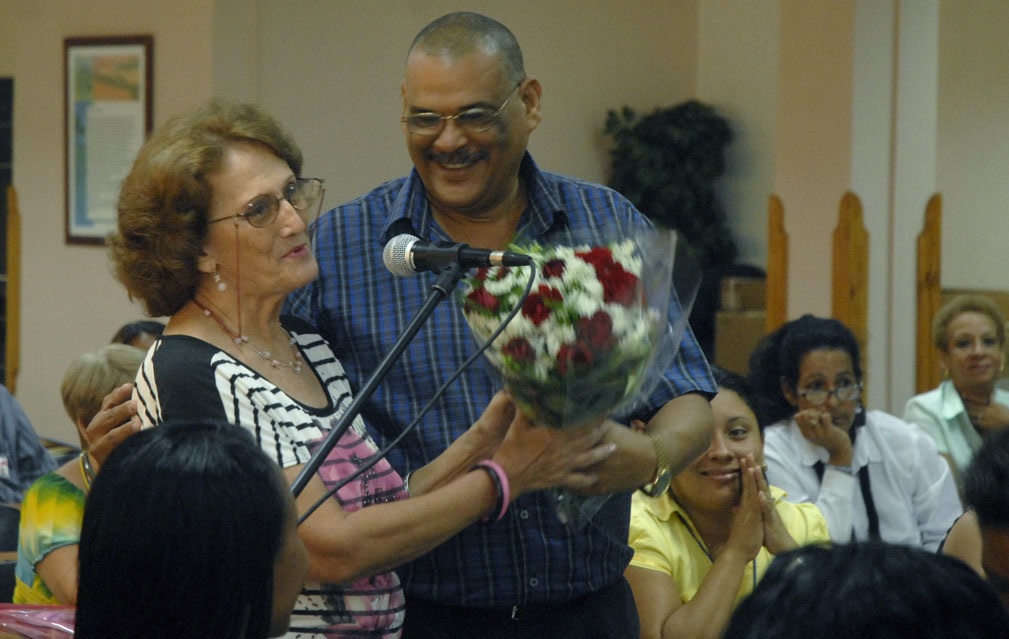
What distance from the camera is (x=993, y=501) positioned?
5.32 ft

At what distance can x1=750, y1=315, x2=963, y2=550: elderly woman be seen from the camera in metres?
3.83

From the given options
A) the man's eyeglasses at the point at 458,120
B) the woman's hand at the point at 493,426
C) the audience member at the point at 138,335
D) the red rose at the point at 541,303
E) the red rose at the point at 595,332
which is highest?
the man's eyeglasses at the point at 458,120

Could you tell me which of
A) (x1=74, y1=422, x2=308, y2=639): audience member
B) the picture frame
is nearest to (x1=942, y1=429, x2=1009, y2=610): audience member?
(x1=74, y1=422, x2=308, y2=639): audience member

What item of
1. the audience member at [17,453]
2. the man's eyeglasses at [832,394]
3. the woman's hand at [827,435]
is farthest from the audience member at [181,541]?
the audience member at [17,453]

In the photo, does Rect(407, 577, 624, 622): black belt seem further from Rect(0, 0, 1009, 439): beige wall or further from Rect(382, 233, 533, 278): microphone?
Rect(0, 0, 1009, 439): beige wall

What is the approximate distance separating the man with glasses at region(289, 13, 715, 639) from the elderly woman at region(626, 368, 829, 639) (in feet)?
2.33

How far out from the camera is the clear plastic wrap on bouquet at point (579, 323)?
1684 millimetres

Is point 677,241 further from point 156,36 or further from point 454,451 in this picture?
point 156,36

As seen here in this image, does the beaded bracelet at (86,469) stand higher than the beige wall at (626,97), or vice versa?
A: the beige wall at (626,97)

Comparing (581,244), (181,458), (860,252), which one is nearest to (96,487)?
(181,458)

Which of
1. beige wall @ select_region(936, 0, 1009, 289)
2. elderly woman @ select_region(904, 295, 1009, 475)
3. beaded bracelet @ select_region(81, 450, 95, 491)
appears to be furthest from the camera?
beige wall @ select_region(936, 0, 1009, 289)

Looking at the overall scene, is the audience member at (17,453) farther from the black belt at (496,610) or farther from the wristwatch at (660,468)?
the wristwatch at (660,468)

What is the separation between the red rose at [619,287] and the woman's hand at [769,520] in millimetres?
1423

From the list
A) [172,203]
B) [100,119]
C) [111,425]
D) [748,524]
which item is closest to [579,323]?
[172,203]
